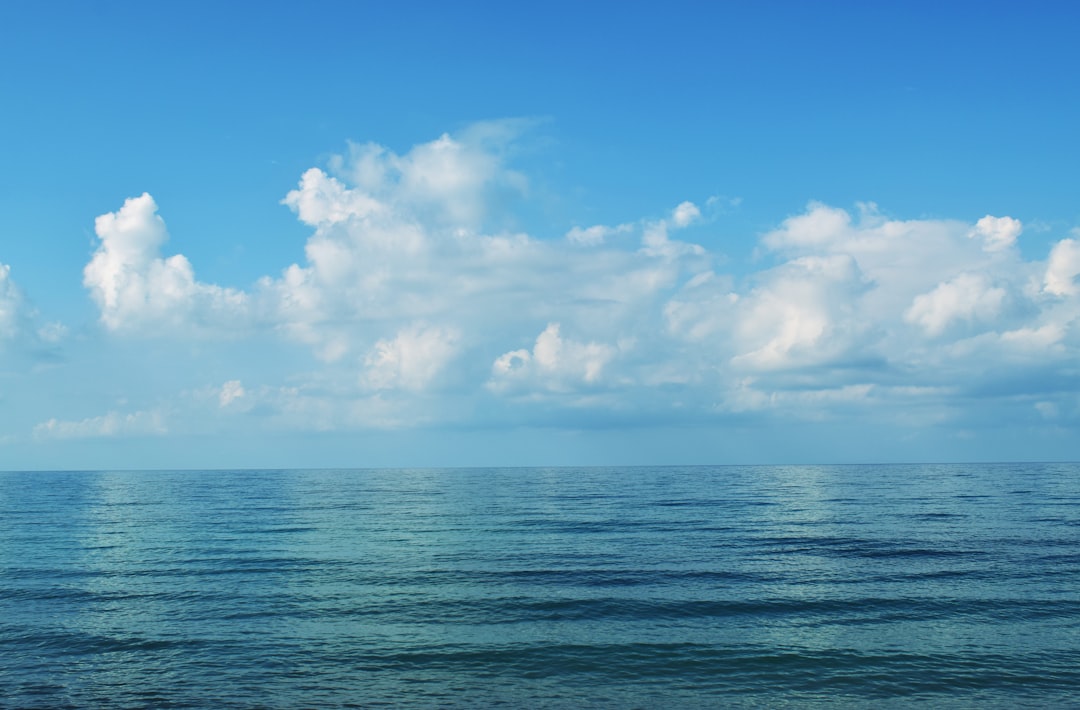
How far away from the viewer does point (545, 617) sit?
3253cm

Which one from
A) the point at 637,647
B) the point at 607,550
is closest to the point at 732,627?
the point at 637,647

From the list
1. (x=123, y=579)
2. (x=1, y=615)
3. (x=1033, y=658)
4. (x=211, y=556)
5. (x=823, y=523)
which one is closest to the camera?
(x=1033, y=658)

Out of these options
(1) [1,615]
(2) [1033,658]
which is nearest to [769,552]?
(2) [1033,658]

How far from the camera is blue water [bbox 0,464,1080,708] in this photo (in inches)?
949

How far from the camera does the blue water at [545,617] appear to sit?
949 inches

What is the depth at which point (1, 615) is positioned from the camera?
33375 millimetres

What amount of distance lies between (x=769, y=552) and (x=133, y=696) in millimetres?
38749

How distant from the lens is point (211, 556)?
49.0 m

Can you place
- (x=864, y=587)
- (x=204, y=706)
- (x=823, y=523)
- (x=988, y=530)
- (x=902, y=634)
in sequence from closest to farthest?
(x=204, y=706) → (x=902, y=634) → (x=864, y=587) → (x=988, y=530) → (x=823, y=523)

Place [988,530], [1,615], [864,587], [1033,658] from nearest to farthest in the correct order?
[1033,658], [1,615], [864,587], [988,530]

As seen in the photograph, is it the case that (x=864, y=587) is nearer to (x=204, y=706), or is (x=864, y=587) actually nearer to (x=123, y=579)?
(x=204, y=706)

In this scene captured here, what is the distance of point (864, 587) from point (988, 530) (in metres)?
29.0

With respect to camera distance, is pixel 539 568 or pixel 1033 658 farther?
pixel 539 568

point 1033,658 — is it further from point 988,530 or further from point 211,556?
point 211,556
